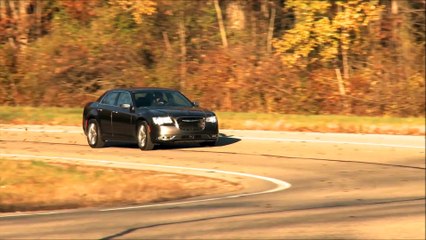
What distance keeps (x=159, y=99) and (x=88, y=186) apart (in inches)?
215

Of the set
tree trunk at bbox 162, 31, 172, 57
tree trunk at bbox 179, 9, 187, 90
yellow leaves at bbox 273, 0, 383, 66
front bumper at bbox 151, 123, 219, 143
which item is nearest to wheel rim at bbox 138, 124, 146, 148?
front bumper at bbox 151, 123, 219, 143

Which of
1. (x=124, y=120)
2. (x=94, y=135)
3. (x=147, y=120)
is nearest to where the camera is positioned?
(x=147, y=120)

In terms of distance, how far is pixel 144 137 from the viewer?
21594 mm

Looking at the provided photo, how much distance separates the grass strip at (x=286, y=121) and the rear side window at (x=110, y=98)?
14.3ft

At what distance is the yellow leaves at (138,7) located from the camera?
36031 millimetres

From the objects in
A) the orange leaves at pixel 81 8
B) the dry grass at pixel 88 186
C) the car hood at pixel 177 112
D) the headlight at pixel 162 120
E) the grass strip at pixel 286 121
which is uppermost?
the orange leaves at pixel 81 8

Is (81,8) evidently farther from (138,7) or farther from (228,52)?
(228,52)

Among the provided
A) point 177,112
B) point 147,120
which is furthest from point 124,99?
point 177,112

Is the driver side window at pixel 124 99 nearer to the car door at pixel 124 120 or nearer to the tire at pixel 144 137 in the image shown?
the car door at pixel 124 120

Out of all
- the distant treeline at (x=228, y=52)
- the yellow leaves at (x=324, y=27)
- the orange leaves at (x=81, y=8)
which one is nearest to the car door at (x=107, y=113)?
the distant treeline at (x=228, y=52)

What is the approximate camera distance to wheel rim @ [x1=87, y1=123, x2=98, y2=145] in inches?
911

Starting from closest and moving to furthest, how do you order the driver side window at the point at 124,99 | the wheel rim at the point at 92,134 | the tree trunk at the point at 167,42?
the driver side window at the point at 124,99
the wheel rim at the point at 92,134
the tree trunk at the point at 167,42

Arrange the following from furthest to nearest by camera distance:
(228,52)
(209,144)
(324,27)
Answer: (228,52) < (324,27) < (209,144)

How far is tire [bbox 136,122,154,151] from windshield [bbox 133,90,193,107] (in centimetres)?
80
